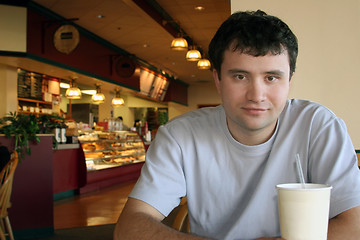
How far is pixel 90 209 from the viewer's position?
5.94 m

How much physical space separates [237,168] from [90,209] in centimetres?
501

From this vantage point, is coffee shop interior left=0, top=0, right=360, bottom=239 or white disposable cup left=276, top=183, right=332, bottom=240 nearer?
white disposable cup left=276, top=183, right=332, bottom=240

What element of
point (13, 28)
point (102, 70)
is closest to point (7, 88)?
point (13, 28)

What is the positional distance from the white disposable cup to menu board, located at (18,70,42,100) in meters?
8.83

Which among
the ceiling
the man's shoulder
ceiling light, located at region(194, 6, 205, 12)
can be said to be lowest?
the man's shoulder

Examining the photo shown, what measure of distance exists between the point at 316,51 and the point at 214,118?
1490 mm

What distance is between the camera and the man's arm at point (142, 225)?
42.4 inches

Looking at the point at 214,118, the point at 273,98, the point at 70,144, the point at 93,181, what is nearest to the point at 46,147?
the point at 70,144

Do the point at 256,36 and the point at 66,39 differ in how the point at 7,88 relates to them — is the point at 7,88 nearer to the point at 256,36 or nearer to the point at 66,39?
the point at 66,39

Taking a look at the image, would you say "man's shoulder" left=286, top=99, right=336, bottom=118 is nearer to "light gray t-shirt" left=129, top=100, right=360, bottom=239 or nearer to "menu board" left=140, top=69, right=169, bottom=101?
"light gray t-shirt" left=129, top=100, right=360, bottom=239

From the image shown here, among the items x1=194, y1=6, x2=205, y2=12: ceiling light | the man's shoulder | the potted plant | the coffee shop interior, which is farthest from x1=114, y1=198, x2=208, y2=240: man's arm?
x1=194, y1=6, x2=205, y2=12: ceiling light

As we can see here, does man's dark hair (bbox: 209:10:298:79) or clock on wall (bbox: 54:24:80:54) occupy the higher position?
clock on wall (bbox: 54:24:80:54)

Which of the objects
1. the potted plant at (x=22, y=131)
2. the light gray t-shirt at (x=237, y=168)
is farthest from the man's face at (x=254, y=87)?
the potted plant at (x=22, y=131)

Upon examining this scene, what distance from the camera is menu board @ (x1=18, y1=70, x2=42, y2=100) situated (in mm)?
8898
